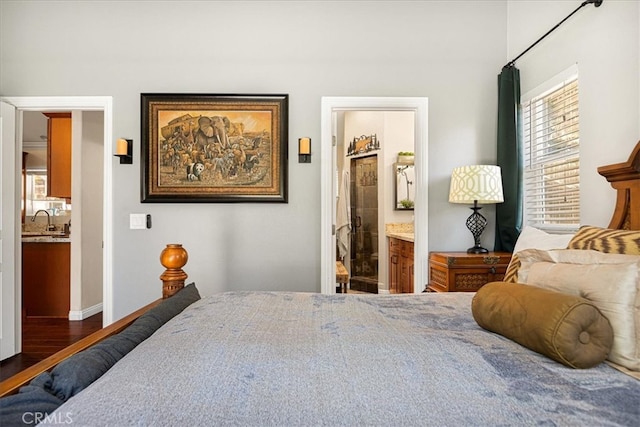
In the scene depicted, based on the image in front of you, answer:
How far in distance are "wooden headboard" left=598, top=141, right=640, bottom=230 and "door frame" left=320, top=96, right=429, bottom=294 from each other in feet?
4.57

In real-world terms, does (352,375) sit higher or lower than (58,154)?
lower

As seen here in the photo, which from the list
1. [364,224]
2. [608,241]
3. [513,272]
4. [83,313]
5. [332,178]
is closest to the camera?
[608,241]

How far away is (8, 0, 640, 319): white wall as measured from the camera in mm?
2969

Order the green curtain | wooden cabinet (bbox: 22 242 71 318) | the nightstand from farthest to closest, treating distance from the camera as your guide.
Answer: wooden cabinet (bbox: 22 242 71 318) < the green curtain < the nightstand

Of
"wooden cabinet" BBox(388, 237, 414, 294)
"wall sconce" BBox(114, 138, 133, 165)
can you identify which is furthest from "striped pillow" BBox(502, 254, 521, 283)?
"wall sconce" BBox(114, 138, 133, 165)

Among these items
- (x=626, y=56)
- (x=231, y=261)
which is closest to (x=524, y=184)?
(x=626, y=56)

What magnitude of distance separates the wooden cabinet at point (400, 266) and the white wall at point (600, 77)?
215cm

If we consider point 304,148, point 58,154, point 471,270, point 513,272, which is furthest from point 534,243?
point 58,154

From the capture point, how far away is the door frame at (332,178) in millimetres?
2984

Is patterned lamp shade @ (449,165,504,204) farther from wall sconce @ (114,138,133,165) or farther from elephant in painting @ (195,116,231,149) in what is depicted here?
wall sconce @ (114,138,133,165)

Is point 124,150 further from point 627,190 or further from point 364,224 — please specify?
point 364,224

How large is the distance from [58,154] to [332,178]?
3.63 meters

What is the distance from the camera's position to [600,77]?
2.02 metres

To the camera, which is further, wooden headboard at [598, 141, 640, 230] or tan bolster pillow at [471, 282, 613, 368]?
wooden headboard at [598, 141, 640, 230]
